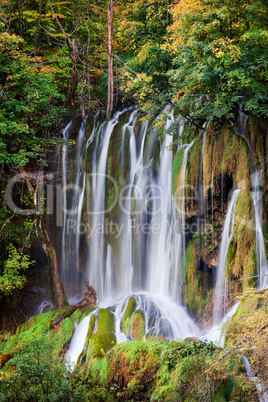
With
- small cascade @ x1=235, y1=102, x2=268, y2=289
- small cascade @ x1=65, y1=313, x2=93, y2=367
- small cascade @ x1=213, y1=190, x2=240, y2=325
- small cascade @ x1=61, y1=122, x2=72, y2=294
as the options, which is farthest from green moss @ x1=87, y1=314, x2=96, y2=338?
small cascade @ x1=235, y1=102, x2=268, y2=289

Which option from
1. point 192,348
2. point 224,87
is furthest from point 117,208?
point 192,348

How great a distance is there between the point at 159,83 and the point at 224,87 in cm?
327

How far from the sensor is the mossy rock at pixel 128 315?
916 centimetres

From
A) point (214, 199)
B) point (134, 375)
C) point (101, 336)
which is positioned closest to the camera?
point (134, 375)

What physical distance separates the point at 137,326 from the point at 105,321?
851 mm

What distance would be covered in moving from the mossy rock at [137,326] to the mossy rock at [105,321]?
1.68 feet

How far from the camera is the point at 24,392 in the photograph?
5.98 meters

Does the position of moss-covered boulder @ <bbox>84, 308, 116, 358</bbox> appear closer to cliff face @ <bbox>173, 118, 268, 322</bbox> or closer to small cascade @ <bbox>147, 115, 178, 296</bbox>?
small cascade @ <bbox>147, 115, 178, 296</bbox>

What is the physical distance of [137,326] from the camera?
909 centimetres

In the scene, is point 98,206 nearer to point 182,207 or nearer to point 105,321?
point 182,207

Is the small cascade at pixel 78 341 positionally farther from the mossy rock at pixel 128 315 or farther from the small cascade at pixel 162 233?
the small cascade at pixel 162 233

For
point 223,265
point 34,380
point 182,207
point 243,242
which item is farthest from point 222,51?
point 34,380

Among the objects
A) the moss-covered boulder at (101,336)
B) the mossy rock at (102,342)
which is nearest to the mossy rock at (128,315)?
the moss-covered boulder at (101,336)

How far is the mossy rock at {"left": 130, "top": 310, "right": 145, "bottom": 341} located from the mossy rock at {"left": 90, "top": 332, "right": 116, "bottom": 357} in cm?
57
